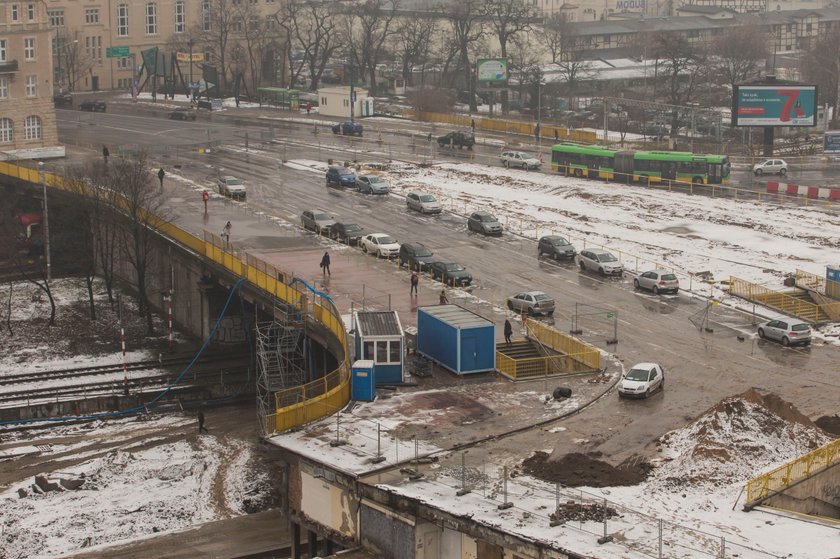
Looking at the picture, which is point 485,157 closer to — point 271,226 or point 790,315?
point 271,226

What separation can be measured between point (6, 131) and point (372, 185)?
2749 cm

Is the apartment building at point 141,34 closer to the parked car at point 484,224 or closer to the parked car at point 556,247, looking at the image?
the parked car at point 484,224

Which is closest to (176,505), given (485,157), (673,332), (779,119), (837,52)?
(673,332)

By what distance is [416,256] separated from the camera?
210ft

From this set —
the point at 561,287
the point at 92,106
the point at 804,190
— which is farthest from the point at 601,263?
the point at 92,106

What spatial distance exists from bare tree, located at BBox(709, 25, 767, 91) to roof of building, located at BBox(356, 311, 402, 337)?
276 ft

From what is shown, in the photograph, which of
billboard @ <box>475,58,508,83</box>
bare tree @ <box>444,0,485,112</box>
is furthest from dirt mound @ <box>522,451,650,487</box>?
bare tree @ <box>444,0,485,112</box>

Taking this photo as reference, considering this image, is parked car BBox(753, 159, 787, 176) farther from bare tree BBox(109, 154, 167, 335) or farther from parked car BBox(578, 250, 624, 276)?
bare tree BBox(109, 154, 167, 335)

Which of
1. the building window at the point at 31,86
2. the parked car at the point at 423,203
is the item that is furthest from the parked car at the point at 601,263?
the building window at the point at 31,86

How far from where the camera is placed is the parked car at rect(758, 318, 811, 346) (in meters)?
51.8

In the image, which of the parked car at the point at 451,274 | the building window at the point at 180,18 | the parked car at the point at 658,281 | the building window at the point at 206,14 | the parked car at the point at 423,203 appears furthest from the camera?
the building window at the point at 206,14

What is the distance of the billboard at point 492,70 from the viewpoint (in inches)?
5079

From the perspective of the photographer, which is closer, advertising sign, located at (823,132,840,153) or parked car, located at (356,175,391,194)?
parked car, located at (356,175,391,194)

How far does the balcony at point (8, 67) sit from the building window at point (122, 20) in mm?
48986
